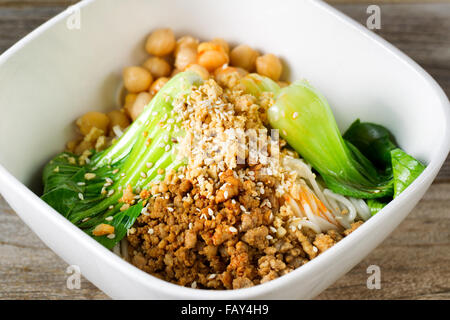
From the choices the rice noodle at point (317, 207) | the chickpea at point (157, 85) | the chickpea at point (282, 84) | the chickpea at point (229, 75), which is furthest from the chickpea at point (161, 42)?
Answer: the rice noodle at point (317, 207)

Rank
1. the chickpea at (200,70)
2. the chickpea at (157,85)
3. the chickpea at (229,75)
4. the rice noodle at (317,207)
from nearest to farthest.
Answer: the rice noodle at (317,207) → the chickpea at (229,75) → the chickpea at (200,70) → the chickpea at (157,85)

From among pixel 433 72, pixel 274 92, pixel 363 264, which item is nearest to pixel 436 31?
pixel 433 72

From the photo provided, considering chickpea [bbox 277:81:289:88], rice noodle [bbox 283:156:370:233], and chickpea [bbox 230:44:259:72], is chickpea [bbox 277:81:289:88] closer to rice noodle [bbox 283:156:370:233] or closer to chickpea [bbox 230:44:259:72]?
chickpea [bbox 230:44:259:72]

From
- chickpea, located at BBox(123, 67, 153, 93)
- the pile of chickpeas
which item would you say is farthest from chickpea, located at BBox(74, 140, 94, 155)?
chickpea, located at BBox(123, 67, 153, 93)

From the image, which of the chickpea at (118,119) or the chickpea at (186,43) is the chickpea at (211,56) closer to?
the chickpea at (186,43)

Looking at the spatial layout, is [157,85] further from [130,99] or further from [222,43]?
[222,43]
